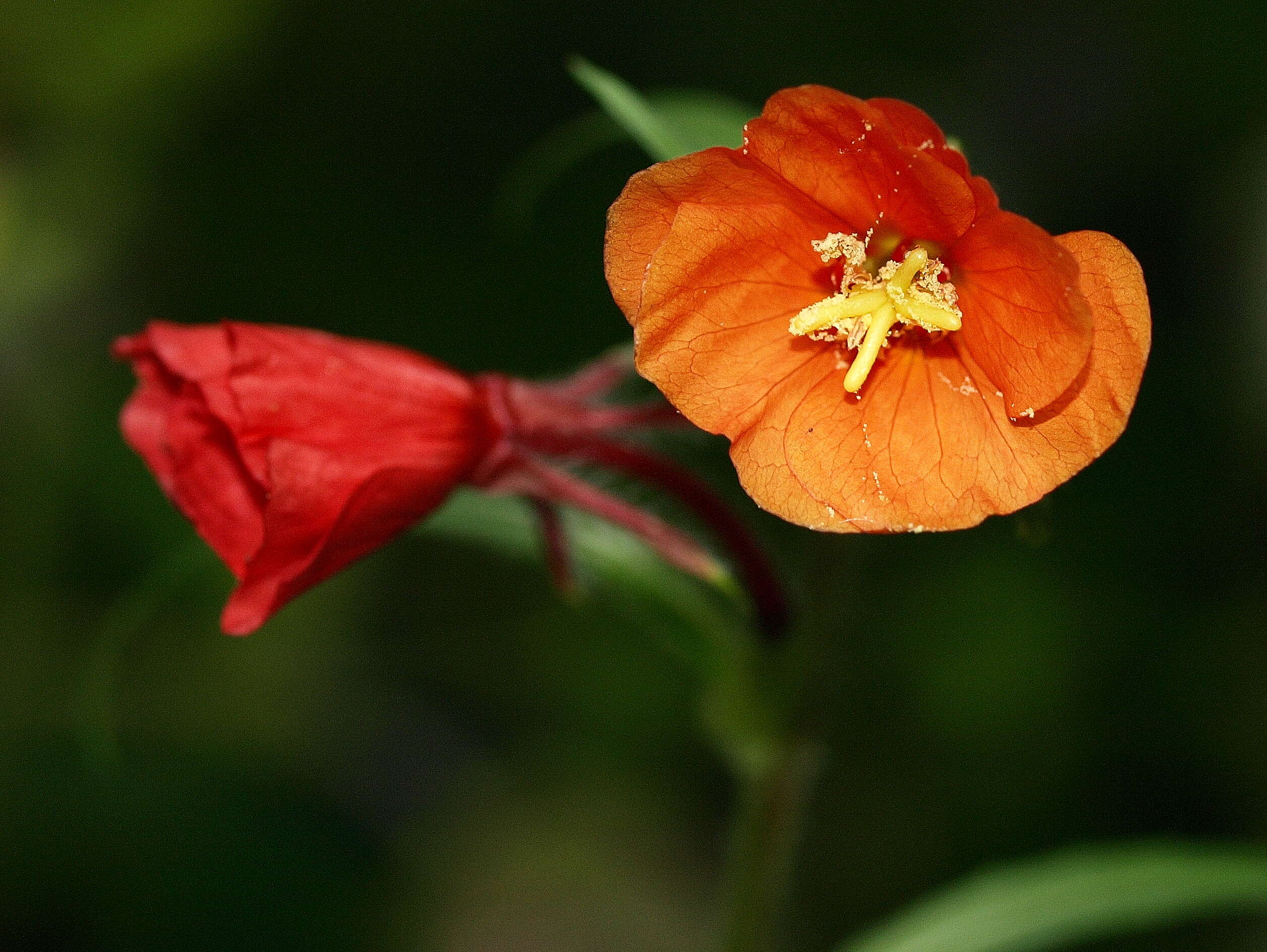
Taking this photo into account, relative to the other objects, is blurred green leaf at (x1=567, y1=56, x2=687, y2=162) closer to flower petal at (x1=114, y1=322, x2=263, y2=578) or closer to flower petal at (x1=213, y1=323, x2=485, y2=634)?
flower petal at (x1=213, y1=323, x2=485, y2=634)

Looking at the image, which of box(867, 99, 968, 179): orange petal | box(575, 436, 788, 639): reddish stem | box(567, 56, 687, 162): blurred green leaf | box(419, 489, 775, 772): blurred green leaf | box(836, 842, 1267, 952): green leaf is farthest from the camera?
box(836, 842, 1267, 952): green leaf

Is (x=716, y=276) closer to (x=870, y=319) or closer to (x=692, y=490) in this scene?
(x=870, y=319)

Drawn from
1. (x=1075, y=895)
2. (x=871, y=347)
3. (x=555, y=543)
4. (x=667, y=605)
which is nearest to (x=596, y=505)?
(x=555, y=543)

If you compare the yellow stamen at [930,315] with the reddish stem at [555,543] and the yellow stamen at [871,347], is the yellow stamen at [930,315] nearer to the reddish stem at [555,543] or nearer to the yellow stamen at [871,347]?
the yellow stamen at [871,347]

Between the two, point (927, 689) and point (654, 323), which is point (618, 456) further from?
point (927, 689)

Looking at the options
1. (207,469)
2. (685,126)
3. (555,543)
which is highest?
(685,126)

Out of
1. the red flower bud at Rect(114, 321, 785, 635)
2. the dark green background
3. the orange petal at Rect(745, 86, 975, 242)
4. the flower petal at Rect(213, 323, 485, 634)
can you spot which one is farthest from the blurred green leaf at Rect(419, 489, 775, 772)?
the dark green background
